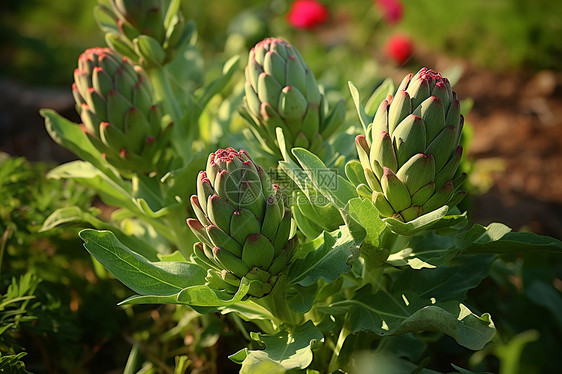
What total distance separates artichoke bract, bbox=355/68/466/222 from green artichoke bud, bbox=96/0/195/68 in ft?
1.92

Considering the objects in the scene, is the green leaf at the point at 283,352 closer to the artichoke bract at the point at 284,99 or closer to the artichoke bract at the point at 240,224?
the artichoke bract at the point at 240,224

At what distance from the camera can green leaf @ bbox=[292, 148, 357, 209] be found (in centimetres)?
91

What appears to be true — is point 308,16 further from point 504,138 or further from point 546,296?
point 546,296

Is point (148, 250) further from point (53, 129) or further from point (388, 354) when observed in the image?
point (388, 354)

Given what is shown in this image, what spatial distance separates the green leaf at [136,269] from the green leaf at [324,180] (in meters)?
0.28

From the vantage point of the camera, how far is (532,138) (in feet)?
8.65

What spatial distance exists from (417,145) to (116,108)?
622mm

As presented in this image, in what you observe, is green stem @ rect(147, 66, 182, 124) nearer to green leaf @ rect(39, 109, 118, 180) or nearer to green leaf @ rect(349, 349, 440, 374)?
green leaf @ rect(39, 109, 118, 180)

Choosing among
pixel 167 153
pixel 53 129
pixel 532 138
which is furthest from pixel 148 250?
pixel 532 138

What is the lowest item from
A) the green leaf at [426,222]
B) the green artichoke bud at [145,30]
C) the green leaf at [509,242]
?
the green leaf at [509,242]

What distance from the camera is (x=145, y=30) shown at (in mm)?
1200

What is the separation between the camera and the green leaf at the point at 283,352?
0.85 m

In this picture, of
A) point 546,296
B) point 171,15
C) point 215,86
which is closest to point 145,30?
point 171,15

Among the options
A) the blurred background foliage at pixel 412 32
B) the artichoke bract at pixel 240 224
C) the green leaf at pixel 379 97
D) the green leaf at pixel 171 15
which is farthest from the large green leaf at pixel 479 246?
the blurred background foliage at pixel 412 32
